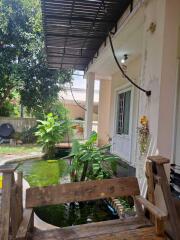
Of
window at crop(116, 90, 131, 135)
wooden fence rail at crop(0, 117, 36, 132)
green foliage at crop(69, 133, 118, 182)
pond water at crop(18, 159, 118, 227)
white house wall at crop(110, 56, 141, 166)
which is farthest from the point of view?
wooden fence rail at crop(0, 117, 36, 132)

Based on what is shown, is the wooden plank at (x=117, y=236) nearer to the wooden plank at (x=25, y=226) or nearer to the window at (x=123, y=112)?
the wooden plank at (x=25, y=226)

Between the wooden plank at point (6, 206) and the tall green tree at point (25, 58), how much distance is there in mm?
11937

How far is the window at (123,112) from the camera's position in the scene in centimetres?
796

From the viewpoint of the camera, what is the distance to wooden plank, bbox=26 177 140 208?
2510 mm

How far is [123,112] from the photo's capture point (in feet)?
27.7

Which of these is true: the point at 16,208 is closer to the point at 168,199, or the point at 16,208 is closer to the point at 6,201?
the point at 6,201

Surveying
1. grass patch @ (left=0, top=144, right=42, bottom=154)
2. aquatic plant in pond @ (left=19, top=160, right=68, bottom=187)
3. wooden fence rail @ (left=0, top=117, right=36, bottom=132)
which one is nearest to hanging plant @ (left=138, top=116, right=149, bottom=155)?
aquatic plant in pond @ (left=19, top=160, right=68, bottom=187)

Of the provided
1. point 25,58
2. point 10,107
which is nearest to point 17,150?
point 25,58

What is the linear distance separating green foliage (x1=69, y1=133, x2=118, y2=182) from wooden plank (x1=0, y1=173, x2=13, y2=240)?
111 inches

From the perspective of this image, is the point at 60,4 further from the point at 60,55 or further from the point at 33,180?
the point at 33,180

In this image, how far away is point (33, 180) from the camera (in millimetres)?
6211

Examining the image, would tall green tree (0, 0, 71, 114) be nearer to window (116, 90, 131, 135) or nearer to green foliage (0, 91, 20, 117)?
green foliage (0, 91, 20, 117)

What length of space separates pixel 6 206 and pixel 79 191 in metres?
0.78

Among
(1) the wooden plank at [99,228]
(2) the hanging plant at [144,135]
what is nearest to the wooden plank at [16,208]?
(1) the wooden plank at [99,228]
